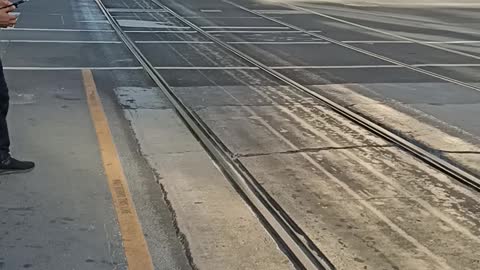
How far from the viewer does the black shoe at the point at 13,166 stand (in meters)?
5.90

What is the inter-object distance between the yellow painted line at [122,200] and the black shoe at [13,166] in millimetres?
652

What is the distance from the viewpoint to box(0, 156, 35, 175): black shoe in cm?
590

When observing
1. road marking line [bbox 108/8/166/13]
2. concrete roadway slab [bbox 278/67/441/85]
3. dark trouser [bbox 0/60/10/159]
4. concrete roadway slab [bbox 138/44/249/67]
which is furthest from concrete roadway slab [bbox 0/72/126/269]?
road marking line [bbox 108/8/166/13]

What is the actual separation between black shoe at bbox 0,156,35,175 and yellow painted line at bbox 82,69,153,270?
0.65m

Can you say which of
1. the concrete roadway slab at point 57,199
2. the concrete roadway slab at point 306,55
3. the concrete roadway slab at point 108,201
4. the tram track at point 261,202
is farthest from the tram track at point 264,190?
the concrete roadway slab at point 306,55

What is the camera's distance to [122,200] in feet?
17.8

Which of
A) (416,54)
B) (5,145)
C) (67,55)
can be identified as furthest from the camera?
(416,54)

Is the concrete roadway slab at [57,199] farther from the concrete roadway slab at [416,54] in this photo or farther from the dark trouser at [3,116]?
the concrete roadway slab at [416,54]

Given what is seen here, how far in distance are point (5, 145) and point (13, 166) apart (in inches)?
7.6

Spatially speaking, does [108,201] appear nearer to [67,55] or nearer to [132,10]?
[67,55]

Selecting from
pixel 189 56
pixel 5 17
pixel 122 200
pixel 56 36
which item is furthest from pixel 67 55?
pixel 122 200

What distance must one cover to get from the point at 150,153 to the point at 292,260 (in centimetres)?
263

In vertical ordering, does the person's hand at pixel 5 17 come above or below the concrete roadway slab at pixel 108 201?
above

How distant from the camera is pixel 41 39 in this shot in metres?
14.1
